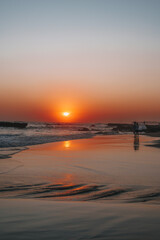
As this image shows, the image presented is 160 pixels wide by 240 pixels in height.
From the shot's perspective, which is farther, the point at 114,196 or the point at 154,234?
the point at 114,196

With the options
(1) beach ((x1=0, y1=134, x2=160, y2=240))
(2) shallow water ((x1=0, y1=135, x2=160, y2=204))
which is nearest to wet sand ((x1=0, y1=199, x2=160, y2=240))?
(1) beach ((x1=0, y1=134, x2=160, y2=240))

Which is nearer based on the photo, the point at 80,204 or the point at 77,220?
the point at 77,220

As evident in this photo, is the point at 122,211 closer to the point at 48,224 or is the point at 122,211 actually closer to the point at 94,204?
the point at 94,204

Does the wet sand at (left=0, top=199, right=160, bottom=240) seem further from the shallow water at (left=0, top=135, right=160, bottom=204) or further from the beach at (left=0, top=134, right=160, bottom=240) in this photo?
the shallow water at (left=0, top=135, right=160, bottom=204)

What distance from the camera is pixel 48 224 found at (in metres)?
3.53

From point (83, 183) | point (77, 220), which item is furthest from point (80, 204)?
point (83, 183)

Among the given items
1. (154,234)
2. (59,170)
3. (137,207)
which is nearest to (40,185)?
(59,170)

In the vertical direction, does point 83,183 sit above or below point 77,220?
below

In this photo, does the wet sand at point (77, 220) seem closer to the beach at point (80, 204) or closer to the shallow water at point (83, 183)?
the beach at point (80, 204)

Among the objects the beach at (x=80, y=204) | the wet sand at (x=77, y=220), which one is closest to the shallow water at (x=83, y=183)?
the beach at (x=80, y=204)

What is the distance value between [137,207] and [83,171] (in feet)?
13.5

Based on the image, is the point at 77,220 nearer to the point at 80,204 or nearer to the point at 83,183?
the point at 80,204

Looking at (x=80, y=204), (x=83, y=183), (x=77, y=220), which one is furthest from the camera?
(x=83, y=183)

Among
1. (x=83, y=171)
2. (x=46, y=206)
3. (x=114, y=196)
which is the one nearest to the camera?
(x=46, y=206)
